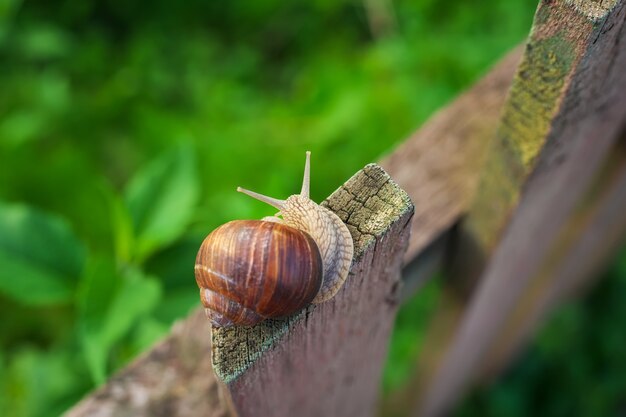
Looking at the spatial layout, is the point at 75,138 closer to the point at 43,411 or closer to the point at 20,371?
the point at 20,371

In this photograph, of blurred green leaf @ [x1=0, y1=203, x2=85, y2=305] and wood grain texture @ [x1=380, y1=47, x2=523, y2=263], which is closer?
wood grain texture @ [x1=380, y1=47, x2=523, y2=263]

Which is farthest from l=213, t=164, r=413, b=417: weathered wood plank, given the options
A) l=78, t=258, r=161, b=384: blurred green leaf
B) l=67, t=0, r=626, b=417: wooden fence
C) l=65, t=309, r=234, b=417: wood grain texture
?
l=78, t=258, r=161, b=384: blurred green leaf

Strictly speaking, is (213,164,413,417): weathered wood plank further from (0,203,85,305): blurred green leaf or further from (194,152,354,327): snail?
(0,203,85,305): blurred green leaf

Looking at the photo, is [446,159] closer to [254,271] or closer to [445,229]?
[445,229]

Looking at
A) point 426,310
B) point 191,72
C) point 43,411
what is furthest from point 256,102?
point 43,411

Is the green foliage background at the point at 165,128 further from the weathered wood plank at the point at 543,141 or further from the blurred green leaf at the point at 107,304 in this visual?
the weathered wood plank at the point at 543,141

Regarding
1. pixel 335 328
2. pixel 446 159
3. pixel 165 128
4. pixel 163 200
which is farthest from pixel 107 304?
pixel 165 128

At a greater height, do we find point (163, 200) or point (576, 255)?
point (163, 200)
